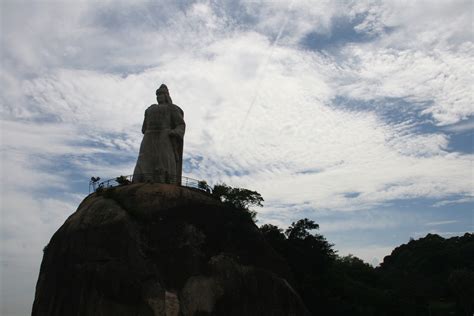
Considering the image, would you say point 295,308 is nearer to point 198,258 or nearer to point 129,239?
point 198,258

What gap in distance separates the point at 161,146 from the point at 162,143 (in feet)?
0.59

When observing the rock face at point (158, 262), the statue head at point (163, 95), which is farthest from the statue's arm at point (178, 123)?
the rock face at point (158, 262)

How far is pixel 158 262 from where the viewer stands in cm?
1975

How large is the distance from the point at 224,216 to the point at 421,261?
4879 centimetres

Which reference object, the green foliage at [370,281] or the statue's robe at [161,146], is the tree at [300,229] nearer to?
the green foliage at [370,281]

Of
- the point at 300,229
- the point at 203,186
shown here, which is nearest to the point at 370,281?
the point at 300,229

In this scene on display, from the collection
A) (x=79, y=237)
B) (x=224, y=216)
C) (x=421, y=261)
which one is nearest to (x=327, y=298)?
(x=224, y=216)

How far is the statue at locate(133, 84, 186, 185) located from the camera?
24.2 m

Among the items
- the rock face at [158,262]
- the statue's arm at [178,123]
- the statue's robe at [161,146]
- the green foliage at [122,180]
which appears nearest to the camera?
the rock face at [158,262]

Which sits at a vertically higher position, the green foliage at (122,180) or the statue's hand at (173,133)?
the statue's hand at (173,133)

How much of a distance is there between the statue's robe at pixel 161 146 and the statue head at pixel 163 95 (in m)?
0.49

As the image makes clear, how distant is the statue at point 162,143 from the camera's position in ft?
79.4

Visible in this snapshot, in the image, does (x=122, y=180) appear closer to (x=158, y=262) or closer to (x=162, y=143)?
(x=162, y=143)

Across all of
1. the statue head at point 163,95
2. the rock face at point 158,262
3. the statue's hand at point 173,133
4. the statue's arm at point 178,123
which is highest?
the statue head at point 163,95
